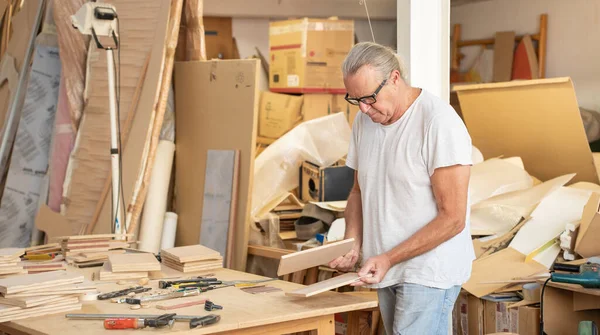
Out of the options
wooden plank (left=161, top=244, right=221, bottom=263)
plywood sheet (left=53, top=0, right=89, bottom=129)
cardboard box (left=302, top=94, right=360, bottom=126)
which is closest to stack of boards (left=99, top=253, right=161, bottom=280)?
wooden plank (left=161, top=244, right=221, bottom=263)

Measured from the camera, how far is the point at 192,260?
3400 millimetres

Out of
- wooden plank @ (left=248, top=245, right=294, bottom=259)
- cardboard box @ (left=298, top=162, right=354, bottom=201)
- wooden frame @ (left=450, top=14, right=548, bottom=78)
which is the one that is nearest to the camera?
wooden plank @ (left=248, top=245, right=294, bottom=259)

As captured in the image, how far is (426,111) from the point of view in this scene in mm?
2641

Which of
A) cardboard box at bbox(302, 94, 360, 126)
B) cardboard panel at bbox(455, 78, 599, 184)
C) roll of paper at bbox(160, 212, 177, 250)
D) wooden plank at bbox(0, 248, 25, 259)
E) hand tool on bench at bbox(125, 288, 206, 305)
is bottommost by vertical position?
hand tool on bench at bbox(125, 288, 206, 305)

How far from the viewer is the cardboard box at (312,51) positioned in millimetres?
6570

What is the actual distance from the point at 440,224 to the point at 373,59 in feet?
1.88

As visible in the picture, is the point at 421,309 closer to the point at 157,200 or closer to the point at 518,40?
the point at 157,200

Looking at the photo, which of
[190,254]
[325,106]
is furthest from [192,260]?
[325,106]

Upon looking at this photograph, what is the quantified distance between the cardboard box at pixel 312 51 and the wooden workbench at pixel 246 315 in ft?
12.9

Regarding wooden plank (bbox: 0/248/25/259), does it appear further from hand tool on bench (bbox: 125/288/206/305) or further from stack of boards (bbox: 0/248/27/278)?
hand tool on bench (bbox: 125/288/206/305)

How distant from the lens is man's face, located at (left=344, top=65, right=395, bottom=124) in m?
2.63

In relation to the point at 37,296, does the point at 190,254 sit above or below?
above

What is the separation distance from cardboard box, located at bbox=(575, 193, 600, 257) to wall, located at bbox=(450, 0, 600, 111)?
3755mm

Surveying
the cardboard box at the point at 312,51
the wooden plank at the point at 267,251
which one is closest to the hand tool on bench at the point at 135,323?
the wooden plank at the point at 267,251
